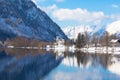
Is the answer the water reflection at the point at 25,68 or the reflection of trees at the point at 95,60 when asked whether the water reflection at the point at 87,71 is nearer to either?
the reflection of trees at the point at 95,60

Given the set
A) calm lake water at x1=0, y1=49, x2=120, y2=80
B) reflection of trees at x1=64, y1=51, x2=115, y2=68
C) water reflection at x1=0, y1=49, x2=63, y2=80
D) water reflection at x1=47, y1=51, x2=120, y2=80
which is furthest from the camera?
reflection of trees at x1=64, y1=51, x2=115, y2=68

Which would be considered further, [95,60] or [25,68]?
[95,60]

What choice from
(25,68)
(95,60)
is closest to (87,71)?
(25,68)

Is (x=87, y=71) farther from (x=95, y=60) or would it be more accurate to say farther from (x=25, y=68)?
(x=95, y=60)

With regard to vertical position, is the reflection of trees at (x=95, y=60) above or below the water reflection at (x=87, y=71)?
above

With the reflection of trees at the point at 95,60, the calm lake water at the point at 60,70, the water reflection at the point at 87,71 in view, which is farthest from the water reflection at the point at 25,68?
the reflection of trees at the point at 95,60

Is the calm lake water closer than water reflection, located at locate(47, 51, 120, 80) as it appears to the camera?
No

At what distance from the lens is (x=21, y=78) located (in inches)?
2176

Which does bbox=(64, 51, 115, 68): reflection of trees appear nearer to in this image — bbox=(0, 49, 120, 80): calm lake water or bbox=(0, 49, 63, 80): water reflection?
bbox=(0, 49, 120, 80): calm lake water

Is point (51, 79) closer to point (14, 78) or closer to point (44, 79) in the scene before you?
point (44, 79)

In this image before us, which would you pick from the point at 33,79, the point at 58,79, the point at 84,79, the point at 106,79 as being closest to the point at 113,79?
the point at 106,79

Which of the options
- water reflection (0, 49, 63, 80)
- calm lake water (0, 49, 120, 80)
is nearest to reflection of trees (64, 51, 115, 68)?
calm lake water (0, 49, 120, 80)

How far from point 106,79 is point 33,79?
11.9 metres

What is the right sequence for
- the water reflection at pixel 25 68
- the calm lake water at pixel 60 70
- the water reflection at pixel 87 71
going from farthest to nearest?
the water reflection at pixel 25 68
the calm lake water at pixel 60 70
the water reflection at pixel 87 71
